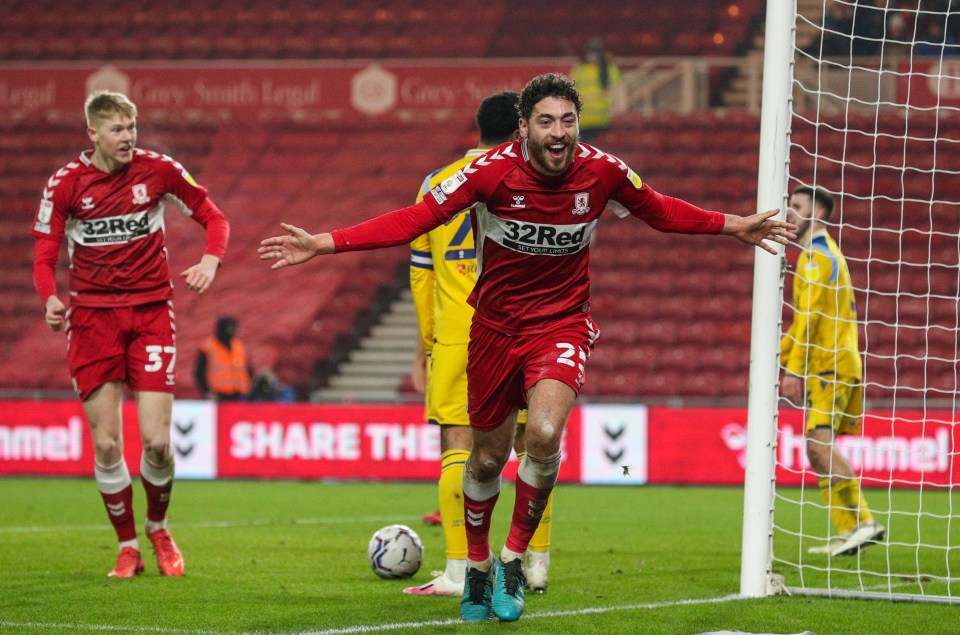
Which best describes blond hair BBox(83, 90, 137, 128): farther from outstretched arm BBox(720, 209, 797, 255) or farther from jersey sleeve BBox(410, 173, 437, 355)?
outstretched arm BBox(720, 209, 797, 255)

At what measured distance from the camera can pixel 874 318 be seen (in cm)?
1762

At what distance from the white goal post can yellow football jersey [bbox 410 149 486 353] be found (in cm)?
130

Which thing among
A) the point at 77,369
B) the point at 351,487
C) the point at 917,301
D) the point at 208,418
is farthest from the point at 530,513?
the point at 917,301

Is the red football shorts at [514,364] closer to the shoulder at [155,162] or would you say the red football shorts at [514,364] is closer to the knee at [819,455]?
the shoulder at [155,162]

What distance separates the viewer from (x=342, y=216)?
21.1 meters

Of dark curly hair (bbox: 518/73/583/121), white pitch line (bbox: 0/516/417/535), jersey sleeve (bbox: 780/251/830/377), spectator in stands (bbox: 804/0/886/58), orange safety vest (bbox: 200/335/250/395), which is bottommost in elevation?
white pitch line (bbox: 0/516/417/535)

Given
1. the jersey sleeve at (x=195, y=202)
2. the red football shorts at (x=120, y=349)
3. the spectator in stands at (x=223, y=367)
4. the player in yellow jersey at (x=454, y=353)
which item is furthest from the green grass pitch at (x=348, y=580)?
the spectator in stands at (x=223, y=367)

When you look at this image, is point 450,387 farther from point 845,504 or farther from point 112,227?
point 845,504

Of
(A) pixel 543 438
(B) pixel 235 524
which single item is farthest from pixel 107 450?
(B) pixel 235 524

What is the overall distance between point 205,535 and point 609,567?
2910mm

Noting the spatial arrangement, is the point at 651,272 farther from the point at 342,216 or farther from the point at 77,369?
the point at 77,369

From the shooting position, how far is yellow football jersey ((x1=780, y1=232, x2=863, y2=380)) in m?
7.87

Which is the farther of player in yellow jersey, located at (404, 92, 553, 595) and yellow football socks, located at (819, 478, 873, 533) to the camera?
yellow football socks, located at (819, 478, 873, 533)

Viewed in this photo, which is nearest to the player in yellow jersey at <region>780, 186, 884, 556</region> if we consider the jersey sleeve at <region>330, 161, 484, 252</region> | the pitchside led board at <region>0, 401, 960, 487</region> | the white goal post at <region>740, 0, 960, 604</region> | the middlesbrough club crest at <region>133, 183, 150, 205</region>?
the white goal post at <region>740, 0, 960, 604</region>
